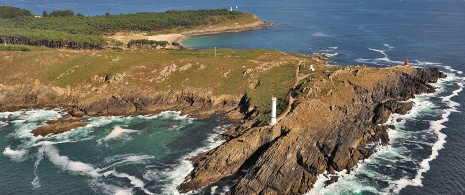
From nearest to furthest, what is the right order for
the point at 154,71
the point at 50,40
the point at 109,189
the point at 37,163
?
the point at 109,189 < the point at 37,163 < the point at 154,71 < the point at 50,40

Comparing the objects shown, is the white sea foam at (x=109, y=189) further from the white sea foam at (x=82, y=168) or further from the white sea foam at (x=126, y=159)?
the white sea foam at (x=126, y=159)

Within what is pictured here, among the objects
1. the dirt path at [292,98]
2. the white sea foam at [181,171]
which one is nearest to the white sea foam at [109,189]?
the white sea foam at [181,171]

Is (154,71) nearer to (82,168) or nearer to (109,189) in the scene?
(82,168)

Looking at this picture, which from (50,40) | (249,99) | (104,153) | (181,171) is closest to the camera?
(181,171)

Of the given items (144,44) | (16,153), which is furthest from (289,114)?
(144,44)

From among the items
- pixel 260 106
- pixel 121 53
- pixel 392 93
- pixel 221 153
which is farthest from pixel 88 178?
pixel 392 93

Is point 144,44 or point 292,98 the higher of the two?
point 144,44
